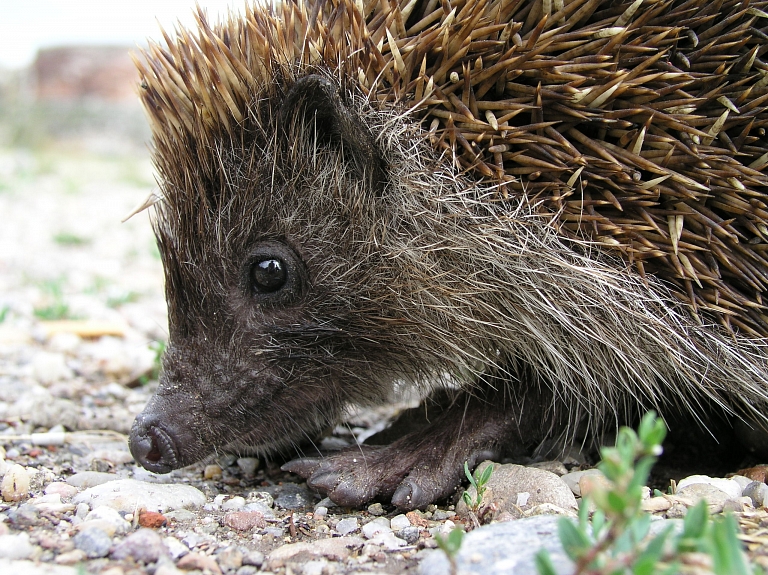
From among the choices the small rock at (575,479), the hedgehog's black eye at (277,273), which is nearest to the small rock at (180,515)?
the hedgehog's black eye at (277,273)

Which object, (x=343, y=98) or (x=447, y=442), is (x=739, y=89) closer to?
(x=343, y=98)

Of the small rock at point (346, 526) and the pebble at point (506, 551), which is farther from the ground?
the pebble at point (506, 551)

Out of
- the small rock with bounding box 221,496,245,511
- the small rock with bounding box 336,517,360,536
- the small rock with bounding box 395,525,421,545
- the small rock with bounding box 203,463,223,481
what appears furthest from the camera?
the small rock with bounding box 203,463,223,481

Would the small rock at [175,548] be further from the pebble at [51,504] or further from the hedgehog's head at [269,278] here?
the hedgehog's head at [269,278]

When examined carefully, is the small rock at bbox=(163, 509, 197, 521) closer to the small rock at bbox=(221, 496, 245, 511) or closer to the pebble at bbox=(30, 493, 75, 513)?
the small rock at bbox=(221, 496, 245, 511)

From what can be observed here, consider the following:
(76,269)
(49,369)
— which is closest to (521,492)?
(49,369)

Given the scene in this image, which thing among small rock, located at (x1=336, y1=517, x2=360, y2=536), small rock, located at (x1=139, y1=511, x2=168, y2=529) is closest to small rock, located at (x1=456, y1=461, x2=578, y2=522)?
small rock, located at (x1=336, y1=517, x2=360, y2=536)

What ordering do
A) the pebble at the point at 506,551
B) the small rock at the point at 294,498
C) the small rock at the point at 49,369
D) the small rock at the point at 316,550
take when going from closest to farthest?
1. the pebble at the point at 506,551
2. the small rock at the point at 316,550
3. the small rock at the point at 294,498
4. the small rock at the point at 49,369
